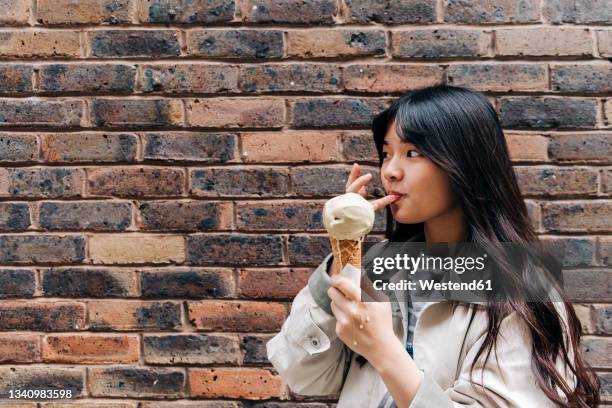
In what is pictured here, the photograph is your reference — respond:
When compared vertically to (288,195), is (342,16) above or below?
above

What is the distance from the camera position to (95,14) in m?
1.91

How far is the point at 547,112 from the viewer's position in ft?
6.10

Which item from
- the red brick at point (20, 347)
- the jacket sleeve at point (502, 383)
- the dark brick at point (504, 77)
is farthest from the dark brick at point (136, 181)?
the jacket sleeve at point (502, 383)

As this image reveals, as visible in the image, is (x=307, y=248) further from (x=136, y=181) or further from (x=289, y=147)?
(x=136, y=181)

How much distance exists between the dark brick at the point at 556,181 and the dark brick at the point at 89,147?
3.70 ft

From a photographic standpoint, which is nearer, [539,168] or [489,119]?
[489,119]

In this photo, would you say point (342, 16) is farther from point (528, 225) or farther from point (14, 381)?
point (14, 381)

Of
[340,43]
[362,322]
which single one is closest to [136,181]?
[340,43]

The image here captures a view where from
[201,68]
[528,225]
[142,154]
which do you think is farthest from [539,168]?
[142,154]

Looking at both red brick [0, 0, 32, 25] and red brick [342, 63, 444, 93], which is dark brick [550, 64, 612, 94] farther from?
red brick [0, 0, 32, 25]

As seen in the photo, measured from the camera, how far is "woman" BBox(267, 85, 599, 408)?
1231 millimetres

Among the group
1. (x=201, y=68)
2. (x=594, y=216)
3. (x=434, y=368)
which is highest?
(x=201, y=68)

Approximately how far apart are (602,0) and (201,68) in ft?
3.83

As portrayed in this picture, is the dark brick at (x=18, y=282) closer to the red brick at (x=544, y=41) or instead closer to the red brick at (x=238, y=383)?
the red brick at (x=238, y=383)
